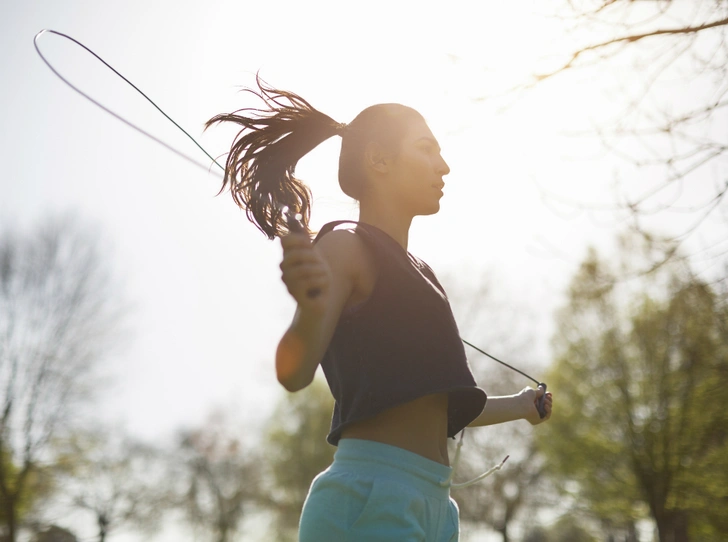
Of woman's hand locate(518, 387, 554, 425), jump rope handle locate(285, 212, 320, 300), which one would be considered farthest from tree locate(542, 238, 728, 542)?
jump rope handle locate(285, 212, 320, 300)

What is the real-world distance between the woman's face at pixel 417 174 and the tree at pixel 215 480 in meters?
29.3

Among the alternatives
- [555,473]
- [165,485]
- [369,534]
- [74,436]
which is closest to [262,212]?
[369,534]

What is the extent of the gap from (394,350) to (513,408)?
2.51ft

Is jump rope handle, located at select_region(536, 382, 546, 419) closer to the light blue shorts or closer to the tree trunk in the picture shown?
the light blue shorts

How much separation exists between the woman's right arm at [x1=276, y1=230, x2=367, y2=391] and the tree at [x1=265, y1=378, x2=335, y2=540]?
23.3 meters

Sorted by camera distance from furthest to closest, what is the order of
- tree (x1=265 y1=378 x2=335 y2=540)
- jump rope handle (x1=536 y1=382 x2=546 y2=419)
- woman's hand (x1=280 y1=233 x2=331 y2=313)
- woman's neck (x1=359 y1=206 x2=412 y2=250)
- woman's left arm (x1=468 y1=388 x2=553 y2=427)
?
tree (x1=265 y1=378 x2=335 y2=540)
jump rope handle (x1=536 y1=382 x2=546 y2=419)
woman's left arm (x1=468 y1=388 x2=553 y2=427)
woman's neck (x1=359 y1=206 x2=412 y2=250)
woman's hand (x1=280 y1=233 x2=331 y2=313)

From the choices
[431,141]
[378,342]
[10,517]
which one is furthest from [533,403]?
[10,517]

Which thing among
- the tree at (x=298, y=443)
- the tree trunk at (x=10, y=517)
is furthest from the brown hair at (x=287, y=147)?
the tree at (x=298, y=443)

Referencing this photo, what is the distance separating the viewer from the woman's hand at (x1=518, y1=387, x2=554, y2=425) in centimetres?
250

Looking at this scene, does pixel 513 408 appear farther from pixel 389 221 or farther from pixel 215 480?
pixel 215 480

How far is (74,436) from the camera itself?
17.4 meters

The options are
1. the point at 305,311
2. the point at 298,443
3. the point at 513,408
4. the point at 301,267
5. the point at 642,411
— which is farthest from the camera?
the point at 298,443

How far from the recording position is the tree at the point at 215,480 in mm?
30781

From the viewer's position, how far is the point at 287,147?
247cm
